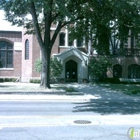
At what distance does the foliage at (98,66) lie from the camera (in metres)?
32.8

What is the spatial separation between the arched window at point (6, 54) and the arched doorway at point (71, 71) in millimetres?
8156

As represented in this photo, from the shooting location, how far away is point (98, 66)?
32.8 m

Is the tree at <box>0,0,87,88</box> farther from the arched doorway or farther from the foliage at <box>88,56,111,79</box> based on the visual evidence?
the arched doorway

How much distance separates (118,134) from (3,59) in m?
31.6

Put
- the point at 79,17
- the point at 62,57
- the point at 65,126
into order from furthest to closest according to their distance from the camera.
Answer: the point at 62,57 < the point at 79,17 < the point at 65,126

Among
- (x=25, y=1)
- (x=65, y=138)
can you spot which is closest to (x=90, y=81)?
(x=25, y=1)

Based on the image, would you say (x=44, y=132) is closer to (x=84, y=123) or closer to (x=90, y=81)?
(x=84, y=123)

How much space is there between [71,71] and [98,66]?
405cm

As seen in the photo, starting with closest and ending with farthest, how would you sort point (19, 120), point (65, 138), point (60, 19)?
point (65, 138), point (19, 120), point (60, 19)

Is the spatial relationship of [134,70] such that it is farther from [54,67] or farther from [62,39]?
[54,67]

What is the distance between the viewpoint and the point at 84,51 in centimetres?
3619

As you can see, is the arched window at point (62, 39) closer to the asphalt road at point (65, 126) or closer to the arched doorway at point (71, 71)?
the arched doorway at point (71, 71)

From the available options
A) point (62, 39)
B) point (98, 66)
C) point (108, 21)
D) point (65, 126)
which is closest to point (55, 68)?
point (98, 66)

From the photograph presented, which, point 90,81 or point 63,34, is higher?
point 63,34
